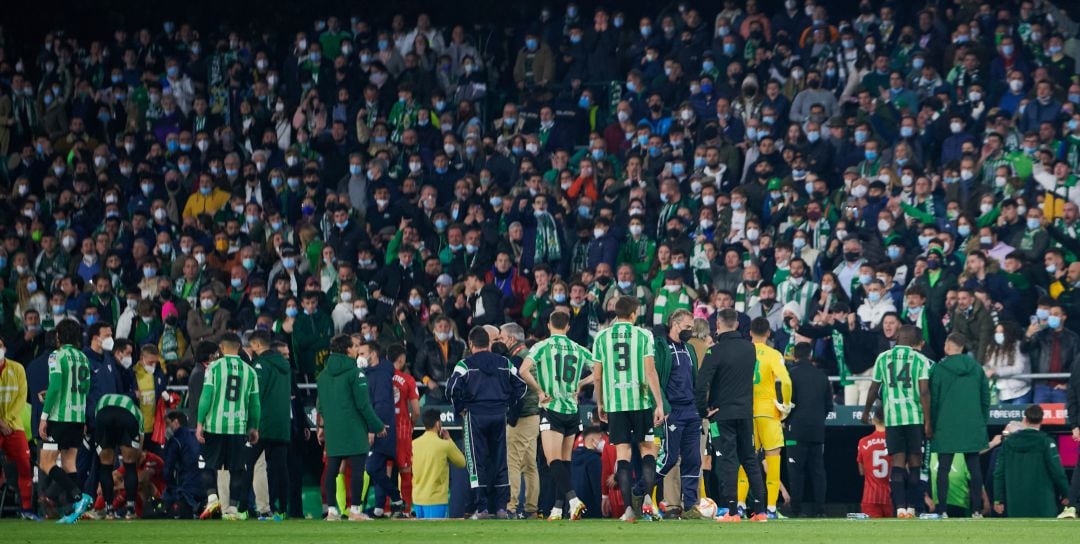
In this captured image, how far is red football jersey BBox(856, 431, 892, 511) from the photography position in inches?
669

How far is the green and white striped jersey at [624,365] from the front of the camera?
14.2 metres

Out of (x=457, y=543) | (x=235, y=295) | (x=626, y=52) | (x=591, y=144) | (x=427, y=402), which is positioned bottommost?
(x=457, y=543)

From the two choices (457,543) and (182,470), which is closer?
(457,543)

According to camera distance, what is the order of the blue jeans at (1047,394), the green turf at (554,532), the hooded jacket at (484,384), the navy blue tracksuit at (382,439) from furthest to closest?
the blue jeans at (1047,394), the navy blue tracksuit at (382,439), the hooded jacket at (484,384), the green turf at (554,532)

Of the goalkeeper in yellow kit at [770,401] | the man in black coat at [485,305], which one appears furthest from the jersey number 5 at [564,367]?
the man in black coat at [485,305]

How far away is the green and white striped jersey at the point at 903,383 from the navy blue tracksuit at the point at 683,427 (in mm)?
2021

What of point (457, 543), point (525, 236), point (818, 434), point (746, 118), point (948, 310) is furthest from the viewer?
point (746, 118)

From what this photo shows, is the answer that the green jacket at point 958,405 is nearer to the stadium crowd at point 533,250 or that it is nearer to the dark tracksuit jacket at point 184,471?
the stadium crowd at point 533,250

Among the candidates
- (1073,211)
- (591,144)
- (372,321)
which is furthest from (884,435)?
(591,144)

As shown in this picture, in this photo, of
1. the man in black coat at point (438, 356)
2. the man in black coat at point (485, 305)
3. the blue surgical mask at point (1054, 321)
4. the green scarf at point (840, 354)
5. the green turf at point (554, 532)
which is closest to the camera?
the green turf at point (554, 532)

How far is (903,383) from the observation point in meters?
15.8

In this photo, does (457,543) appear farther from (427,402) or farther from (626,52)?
(626,52)

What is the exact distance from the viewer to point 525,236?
22.0 meters

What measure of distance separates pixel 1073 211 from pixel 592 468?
6.66m
